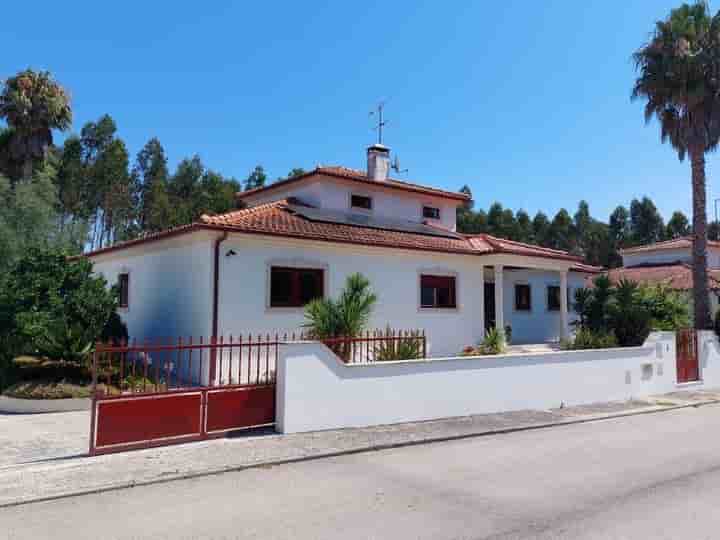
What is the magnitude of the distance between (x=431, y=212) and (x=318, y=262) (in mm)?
7797

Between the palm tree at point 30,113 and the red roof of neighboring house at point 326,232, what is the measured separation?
42.9 ft

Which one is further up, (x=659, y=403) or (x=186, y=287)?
(x=186, y=287)

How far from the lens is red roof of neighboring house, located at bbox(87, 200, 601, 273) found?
13.6 m

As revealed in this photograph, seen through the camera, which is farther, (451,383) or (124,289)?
(124,289)

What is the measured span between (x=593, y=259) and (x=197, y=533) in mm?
56201

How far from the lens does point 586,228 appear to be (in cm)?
5794

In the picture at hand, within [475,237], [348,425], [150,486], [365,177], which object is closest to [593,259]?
[475,237]

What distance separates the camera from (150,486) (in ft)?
21.1

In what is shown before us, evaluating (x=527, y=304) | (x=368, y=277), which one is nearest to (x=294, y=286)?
(x=368, y=277)

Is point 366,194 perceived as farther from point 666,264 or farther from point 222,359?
point 666,264

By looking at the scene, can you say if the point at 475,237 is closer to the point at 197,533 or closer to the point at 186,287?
the point at 186,287

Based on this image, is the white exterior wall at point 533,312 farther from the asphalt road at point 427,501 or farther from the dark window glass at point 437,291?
the asphalt road at point 427,501

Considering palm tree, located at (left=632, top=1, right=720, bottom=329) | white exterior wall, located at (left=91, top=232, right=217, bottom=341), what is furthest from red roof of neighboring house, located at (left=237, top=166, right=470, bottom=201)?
palm tree, located at (left=632, top=1, right=720, bottom=329)

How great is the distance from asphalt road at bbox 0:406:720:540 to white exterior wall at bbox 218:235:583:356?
6.49 m
